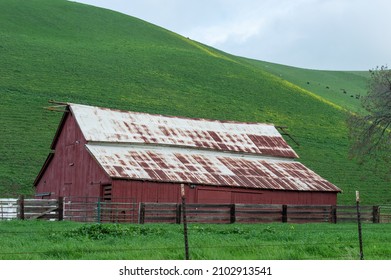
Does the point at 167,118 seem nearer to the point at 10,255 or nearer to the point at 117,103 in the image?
the point at 117,103

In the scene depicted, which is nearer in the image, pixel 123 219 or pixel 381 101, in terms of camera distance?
pixel 123 219

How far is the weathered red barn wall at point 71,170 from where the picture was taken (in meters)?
37.4

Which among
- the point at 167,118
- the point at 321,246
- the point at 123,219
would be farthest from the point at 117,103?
the point at 321,246

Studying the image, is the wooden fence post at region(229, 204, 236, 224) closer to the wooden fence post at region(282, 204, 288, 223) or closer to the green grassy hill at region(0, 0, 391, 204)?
the wooden fence post at region(282, 204, 288, 223)

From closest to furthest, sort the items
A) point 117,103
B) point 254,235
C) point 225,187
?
point 254,235 → point 225,187 → point 117,103

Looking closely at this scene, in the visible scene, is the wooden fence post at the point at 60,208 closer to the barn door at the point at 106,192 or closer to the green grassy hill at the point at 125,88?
the barn door at the point at 106,192

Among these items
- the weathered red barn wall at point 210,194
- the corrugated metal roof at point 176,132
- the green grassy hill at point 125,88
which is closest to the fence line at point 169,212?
the weathered red barn wall at point 210,194

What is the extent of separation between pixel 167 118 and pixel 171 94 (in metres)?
30.9

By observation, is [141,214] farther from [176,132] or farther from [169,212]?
[176,132]

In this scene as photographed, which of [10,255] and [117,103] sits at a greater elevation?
[117,103]

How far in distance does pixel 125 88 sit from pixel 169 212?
46096mm

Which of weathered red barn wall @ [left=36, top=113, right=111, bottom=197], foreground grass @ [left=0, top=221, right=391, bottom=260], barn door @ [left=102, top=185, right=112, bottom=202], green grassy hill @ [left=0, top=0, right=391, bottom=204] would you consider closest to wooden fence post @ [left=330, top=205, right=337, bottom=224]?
barn door @ [left=102, top=185, right=112, bottom=202]

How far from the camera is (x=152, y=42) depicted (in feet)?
336

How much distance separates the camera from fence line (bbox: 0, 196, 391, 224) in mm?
30469
